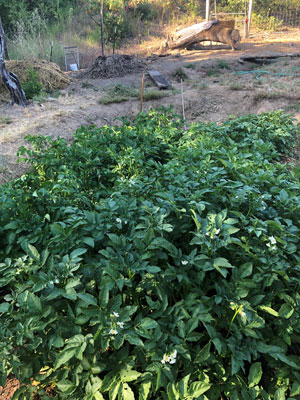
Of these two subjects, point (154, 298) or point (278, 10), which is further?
point (278, 10)

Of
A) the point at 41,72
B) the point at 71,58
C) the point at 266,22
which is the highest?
the point at 266,22

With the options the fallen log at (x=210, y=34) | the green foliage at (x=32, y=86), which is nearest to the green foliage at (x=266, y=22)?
the fallen log at (x=210, y=34)

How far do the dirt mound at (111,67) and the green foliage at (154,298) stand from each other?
8.73 metres

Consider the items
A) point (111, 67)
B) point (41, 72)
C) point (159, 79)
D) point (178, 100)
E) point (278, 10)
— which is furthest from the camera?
point (278, 10)

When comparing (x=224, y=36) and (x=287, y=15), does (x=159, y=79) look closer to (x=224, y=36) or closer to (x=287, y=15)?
(x=224, y=36)

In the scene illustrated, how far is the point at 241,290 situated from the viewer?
5.13 ft

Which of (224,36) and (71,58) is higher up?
(224,36)

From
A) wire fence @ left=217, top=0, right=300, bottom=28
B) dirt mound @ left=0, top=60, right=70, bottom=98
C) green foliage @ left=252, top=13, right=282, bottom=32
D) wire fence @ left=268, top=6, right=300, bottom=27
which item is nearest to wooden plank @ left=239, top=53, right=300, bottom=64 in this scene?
dirt mound @ left=0, top=60, right=70, bottom=98

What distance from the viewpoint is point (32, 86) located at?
8.02m

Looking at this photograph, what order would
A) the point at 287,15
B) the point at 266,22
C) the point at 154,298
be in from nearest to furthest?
the point at 154,298, the point at 266,22, the point at 287,15

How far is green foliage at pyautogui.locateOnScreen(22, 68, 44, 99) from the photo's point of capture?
7.97 metres

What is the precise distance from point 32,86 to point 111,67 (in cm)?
314

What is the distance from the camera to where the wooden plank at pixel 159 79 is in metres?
8.71

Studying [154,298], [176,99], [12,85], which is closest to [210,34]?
[176,99]
